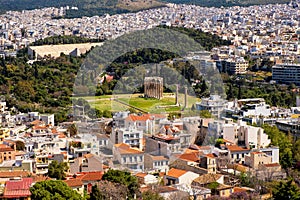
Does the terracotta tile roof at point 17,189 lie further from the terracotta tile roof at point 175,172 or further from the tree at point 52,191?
the terracotta tile roof at point 175,172

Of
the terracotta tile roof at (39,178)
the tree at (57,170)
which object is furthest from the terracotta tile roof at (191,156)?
the terracotta tile roof at (39,178)

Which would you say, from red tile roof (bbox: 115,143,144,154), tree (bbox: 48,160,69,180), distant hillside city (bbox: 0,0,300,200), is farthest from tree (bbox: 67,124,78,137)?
tree (bbox: 48,160,69,180)

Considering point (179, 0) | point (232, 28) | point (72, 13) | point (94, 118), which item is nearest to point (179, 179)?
point (94, 118)

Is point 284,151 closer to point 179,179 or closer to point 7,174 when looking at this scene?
point 179,179

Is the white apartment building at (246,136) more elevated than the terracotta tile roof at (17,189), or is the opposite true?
the white apartment building at (246,136)

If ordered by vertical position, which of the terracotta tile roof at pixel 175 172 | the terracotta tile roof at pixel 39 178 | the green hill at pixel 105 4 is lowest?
the terracotta tile roof at pixel 175 172

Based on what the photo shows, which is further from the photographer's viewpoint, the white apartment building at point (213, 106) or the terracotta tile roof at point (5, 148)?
the white apartment building at point (213, 106)

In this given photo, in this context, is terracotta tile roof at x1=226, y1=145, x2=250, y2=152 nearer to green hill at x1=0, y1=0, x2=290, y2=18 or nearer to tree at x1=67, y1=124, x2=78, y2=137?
tree at x1=67, y1=124, x2=78, y2=137
